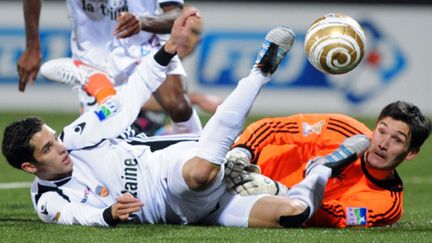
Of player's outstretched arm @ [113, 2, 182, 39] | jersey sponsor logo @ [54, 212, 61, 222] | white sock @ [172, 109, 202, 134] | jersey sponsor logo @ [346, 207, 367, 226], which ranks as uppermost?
player's outstretched arm @ [113, 2, 182, 39]

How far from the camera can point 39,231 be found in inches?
230

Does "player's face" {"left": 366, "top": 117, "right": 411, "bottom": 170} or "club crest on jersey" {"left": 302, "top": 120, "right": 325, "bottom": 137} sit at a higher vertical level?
"player's face" {"left": 366, "top": 117, "right": 411, "bottom": 170}

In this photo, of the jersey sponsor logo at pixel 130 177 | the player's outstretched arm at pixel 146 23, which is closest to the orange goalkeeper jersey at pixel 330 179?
the jersey sponsor logo at pixel 130 177

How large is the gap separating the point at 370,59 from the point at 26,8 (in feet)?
30.3

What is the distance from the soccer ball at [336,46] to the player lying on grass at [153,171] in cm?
25

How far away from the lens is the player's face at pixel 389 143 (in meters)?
6.19

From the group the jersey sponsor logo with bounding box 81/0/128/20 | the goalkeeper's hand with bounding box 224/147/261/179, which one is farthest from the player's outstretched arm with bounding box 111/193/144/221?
the jersey sponsor logo with bounding box 81/0/128/20

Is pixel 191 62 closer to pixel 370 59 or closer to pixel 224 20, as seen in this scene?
pixel 224 20

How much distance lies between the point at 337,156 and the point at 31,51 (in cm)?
263

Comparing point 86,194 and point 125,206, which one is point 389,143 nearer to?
point 125,206

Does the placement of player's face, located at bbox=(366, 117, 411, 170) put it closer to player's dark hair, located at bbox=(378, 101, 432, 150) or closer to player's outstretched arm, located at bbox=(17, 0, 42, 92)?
player's dark hair, located at bbox=(378, 101, 432, 150)

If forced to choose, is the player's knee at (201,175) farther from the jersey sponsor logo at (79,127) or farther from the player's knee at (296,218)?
the jersey sponsor logo at (79,127)

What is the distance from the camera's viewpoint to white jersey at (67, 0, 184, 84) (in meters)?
8.30

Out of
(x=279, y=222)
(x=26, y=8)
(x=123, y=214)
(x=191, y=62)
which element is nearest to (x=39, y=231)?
(x=123, y=214)
